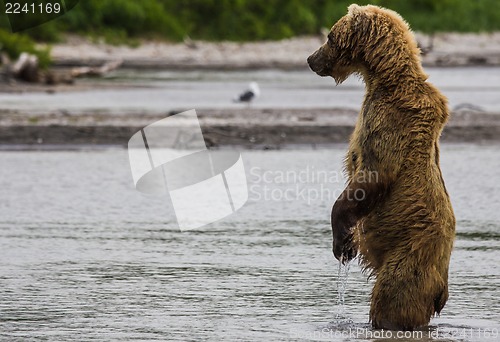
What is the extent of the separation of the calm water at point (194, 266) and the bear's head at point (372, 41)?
1.41 m

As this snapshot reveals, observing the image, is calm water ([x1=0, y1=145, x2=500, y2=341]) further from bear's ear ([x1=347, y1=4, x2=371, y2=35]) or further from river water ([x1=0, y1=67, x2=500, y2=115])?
river water ([x1=0, y1=67, x2=500, y2=115])

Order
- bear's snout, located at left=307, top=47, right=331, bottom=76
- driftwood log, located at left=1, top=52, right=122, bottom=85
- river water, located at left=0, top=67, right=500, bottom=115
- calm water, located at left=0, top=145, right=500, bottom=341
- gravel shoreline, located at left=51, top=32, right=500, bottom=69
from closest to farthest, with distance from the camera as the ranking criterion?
bear's snout, located at left=307, top=47, right=331, bottom=76
calm water, located at left=0, top=145, right=500, bottom=341
river water, located at left=0, top=67, right=500, bottom=115
driftwood log, located at left=1, top=52, right=122, bottom=85
gravel shoreline, located at left=51, top=32, right=500, bottom=69

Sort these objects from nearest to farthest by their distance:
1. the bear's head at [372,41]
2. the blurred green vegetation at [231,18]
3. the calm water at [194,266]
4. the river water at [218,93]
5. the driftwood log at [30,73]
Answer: the bear's head at [372,41], the calm water at [194,266], the river water at [218,93], the driftwood log at [30,73], the blurred green vegetation at [231,18]

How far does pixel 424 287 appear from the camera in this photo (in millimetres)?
6145

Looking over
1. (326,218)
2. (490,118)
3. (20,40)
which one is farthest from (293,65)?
(326,218)

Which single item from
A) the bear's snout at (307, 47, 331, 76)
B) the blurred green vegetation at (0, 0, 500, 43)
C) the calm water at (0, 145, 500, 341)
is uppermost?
the bear's snout at (307, 47, 331, 76)

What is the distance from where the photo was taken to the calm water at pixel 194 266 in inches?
262

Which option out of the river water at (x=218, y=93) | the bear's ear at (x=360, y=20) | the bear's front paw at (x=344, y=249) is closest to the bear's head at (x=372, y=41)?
the bear's ear at (x=360, y=20)

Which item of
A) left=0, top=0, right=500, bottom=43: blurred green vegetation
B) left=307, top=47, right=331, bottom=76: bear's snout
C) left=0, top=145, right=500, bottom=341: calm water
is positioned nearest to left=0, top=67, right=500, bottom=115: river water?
left=0, top=145, right=500, bottom=341: calm water

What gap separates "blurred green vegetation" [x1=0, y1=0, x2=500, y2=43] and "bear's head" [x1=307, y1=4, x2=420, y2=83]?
37432mm

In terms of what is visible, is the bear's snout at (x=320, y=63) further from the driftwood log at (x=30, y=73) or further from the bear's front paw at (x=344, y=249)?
the driftwood log at (x=30, y=73)

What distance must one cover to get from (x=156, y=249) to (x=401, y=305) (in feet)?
10.4

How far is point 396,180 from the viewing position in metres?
6.17

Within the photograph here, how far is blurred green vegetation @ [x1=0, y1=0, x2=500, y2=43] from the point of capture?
4594cm
